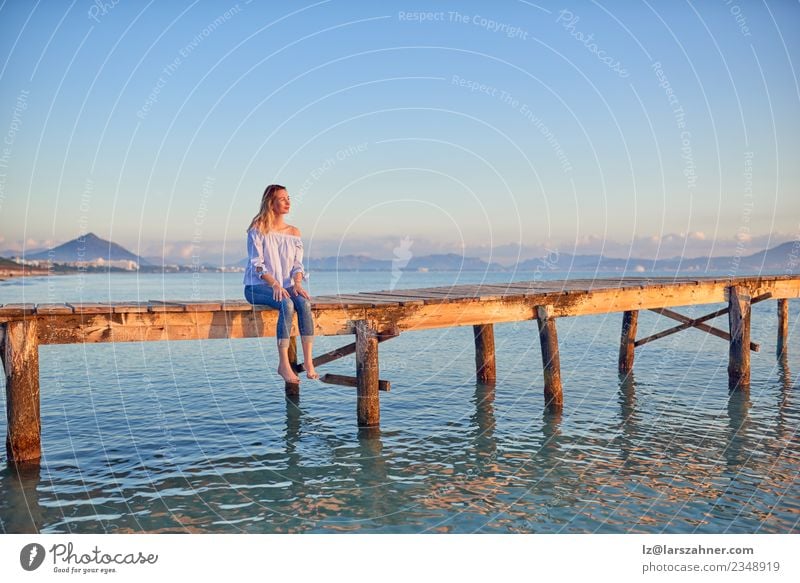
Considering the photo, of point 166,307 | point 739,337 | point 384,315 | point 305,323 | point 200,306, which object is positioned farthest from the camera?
point 739,337

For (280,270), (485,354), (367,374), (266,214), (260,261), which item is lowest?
(485,354)

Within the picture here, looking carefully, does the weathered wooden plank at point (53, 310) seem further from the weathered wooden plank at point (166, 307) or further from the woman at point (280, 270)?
the woman at point (280, 270)

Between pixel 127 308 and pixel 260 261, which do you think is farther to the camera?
pixel 127 308

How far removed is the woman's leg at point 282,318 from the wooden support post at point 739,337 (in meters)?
11.1

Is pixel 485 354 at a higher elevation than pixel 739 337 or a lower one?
lower

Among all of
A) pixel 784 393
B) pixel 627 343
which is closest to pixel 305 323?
pixel 627 343

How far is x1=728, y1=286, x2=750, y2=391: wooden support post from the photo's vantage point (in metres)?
15.6

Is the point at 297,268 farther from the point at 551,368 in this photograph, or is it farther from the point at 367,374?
the point at 551,368

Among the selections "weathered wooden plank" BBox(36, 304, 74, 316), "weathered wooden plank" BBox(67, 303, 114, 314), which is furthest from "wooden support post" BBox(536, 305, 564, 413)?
"weathered wooden plank" BBox(36, 304, 74, 316)

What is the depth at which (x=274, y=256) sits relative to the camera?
9.46m

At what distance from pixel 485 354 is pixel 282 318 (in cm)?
791
